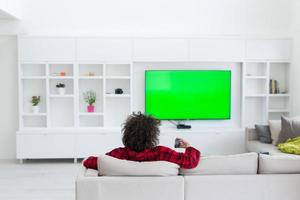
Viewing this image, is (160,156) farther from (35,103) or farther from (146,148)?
(35,103)

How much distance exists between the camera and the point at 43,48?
6.73m

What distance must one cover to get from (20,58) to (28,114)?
895 millimetres

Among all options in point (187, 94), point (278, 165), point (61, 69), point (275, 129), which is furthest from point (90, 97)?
point (278, 165)

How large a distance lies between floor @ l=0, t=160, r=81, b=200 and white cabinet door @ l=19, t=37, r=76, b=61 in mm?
1669

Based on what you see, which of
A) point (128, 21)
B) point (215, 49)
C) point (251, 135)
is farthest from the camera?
point (128, 21)

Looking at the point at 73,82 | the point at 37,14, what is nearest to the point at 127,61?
the point at 73,82

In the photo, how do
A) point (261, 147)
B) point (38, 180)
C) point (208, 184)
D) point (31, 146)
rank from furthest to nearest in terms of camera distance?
point (31, 146) < point (261, 147) < point (38, 180) < point (208, 184)

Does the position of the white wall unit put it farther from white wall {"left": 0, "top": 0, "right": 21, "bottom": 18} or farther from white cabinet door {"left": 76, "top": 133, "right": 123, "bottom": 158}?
white wall {"left": 0, "top": 0, "right": 21, "bottom": 18}

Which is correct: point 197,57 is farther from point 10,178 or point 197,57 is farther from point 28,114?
point 10,178

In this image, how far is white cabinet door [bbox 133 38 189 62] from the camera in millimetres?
6828

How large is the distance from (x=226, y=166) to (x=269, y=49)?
4362 mm

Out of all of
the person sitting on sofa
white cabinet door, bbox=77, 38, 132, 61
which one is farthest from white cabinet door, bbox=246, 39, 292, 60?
the person sitting on sofa

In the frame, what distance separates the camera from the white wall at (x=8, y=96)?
6.98 meters

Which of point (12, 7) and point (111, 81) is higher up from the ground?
point (12, 7)
